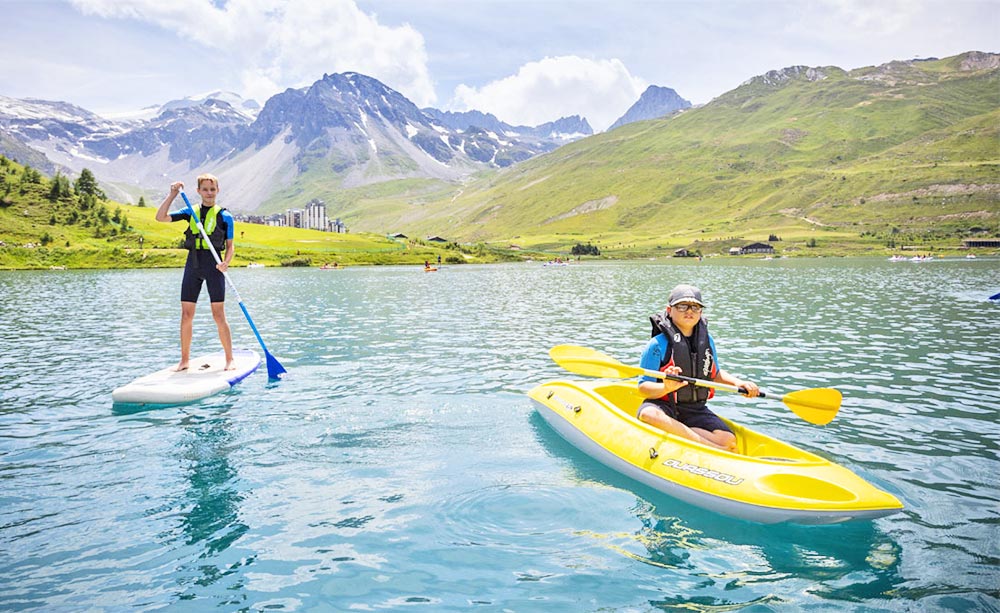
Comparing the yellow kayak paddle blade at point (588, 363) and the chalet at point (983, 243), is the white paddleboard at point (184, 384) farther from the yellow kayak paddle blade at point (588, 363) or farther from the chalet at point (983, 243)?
the chalet at point (983, 243)

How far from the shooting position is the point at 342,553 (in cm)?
737

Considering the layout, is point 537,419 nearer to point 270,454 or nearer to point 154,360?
point 270,454

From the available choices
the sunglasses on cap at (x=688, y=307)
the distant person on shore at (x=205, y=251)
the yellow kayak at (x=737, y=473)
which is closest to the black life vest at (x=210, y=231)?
the distant person on shore at (x=205, y=251)

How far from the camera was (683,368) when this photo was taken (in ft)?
33.3

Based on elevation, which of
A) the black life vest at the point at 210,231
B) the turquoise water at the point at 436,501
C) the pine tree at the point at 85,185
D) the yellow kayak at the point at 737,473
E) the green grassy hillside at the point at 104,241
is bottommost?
the turquoise water at the point at 436,501

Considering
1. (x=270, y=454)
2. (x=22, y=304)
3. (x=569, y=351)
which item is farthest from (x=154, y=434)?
(x=22, y=304)

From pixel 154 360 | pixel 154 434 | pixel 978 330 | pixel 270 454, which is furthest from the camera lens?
pixel 978 330

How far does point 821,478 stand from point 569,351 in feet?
20.2

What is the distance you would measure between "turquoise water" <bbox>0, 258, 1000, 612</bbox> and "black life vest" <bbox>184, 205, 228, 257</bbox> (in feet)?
12.6

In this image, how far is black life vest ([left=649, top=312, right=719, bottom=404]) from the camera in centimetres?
1017

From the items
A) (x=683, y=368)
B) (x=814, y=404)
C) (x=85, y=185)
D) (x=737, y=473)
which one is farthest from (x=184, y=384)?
(x=85, y=185)

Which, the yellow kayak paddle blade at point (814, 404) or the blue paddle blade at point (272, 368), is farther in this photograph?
the blue paddle blade at point (272, 368)

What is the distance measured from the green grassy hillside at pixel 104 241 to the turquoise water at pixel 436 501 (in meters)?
92.5

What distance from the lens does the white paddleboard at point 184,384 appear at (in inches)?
528
